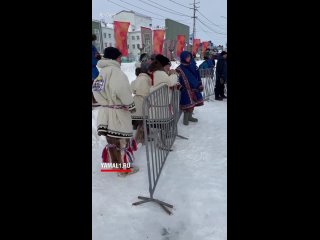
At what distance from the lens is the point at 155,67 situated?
13.9ft

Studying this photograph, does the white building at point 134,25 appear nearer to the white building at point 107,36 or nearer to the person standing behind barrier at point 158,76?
the white building at point 107,36

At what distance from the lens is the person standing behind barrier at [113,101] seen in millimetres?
3150

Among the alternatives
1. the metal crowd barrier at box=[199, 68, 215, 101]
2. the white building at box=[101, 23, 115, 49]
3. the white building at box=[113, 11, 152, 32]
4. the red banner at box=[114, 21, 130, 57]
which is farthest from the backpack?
the white building at box=[113, 11, 152, 32]

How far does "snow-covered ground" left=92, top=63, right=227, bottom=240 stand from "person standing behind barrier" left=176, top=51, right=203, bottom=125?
4.26 feet

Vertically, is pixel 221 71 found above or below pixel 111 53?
above

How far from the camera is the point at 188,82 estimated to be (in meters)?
5.53

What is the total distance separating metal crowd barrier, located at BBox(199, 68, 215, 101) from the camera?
907 centimetres

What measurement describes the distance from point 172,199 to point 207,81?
7.07 meters

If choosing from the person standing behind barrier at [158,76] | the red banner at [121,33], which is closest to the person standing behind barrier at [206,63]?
the red banner at [121,33]

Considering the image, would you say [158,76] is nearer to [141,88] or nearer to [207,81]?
[141,88]

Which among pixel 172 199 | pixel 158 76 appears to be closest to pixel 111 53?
pixel 158 76
